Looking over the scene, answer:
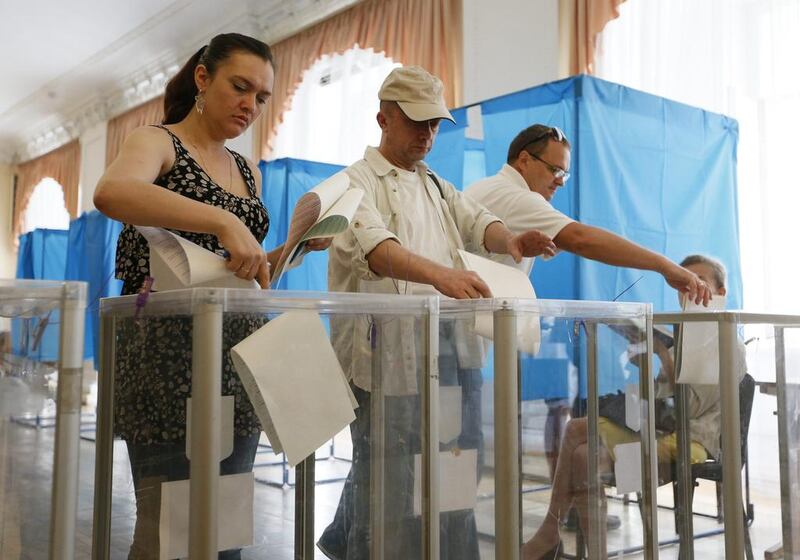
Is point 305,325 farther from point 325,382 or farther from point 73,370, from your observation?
point 73,370

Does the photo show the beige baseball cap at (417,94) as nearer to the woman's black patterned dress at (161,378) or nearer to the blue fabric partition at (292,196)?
the woman's black patterned dress at (161,378)

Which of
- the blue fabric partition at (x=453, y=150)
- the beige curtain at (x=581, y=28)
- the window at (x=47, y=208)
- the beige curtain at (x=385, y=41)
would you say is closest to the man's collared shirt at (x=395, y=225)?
the blue fabric partition at (x=453, y=150)

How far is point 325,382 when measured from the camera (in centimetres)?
91

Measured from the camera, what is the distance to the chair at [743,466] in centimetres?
139

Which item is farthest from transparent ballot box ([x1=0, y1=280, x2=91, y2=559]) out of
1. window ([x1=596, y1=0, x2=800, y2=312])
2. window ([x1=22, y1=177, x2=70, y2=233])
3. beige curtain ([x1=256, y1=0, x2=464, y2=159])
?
window ([x1=22, y1=177, x2=70, y2=233])

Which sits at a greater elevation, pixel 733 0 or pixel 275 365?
pixel 733 0

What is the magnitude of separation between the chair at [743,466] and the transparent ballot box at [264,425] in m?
0.66

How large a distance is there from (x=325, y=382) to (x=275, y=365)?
0.07 metres

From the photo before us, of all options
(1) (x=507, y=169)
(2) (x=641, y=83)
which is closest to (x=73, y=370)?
(1) (x=507, y=169)

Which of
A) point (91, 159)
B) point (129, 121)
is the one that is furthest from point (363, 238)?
point (91, 159)

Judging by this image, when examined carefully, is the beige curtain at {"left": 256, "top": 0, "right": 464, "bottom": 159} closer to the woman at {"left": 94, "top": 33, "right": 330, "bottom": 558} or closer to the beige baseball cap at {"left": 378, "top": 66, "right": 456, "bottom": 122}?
the beige baseball cap at {"left": 378, "top": 66, "right": 456, "bottom": 122}

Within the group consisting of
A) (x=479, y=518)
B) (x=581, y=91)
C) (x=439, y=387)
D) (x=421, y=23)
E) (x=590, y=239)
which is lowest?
(x=479, y=518)

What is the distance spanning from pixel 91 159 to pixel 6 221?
2609mm

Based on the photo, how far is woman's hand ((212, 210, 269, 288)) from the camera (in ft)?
3.01
